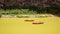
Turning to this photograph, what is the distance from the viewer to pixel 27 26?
89 cm

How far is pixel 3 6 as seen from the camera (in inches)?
34.3

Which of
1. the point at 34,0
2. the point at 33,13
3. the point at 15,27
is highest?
the point at 34,0

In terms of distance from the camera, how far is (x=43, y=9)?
883 millimetres

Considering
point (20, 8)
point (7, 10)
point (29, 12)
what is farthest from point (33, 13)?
point (7, 10)

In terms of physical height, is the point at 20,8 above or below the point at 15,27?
above

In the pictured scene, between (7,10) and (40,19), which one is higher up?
(7,10)

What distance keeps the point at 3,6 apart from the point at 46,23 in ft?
1.66

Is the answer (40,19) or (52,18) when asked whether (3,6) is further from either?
(52,18)

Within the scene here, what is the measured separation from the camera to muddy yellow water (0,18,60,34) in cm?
88

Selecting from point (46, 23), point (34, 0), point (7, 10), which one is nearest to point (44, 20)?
point (46, 23)

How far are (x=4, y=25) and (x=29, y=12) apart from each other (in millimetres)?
309

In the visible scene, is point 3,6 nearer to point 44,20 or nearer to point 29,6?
point 29,6

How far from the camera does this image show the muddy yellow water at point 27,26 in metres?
0.88

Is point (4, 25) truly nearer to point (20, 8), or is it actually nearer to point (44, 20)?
point (20, 8)
